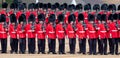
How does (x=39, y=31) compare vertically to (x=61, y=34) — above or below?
above

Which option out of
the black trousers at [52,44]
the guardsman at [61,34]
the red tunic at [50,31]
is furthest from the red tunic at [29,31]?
the guardsman at [61,34]

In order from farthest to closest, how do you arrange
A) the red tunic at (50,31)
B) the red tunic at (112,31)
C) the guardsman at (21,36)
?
the guardsman at (21,36) < the red tunic at (50,31) < the red tunic at (112,31)

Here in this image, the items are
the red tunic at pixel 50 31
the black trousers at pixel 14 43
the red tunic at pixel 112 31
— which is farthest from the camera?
the black trousers at pixel 14 43

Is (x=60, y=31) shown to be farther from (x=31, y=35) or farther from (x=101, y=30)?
(x=101, y=30)

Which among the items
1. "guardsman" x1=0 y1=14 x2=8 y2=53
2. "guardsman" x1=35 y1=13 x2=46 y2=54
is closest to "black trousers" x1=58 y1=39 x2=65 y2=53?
"guardsman" x1=35 y1=13 x2=46 y2=54

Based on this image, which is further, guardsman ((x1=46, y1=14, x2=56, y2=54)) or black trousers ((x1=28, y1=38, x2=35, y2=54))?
black trousers ((x1=28, y1=38, x2=35, y2=54))

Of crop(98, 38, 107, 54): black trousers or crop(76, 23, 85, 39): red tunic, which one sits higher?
crop(76, 23, 85, 39): red tunic

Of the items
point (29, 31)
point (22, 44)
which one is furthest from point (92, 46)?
point (22, 44)

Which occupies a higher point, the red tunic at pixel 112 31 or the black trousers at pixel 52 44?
the red tunic at pixel 112 31

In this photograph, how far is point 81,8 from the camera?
92.8 ft

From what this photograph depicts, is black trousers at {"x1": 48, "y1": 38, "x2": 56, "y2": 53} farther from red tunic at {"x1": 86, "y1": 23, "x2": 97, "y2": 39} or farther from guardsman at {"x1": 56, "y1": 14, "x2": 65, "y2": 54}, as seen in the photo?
red tunic at {"x1": 86, "y1": 23, "x2": 97, "y2": 39}

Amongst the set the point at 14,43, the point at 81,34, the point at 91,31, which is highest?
the point at 91,31

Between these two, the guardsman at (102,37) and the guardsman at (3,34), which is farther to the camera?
the guardsman at (3,34)

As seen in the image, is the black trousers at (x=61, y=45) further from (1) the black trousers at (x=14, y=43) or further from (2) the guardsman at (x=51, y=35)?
(1) the black trousers at (x=14, y=43)
